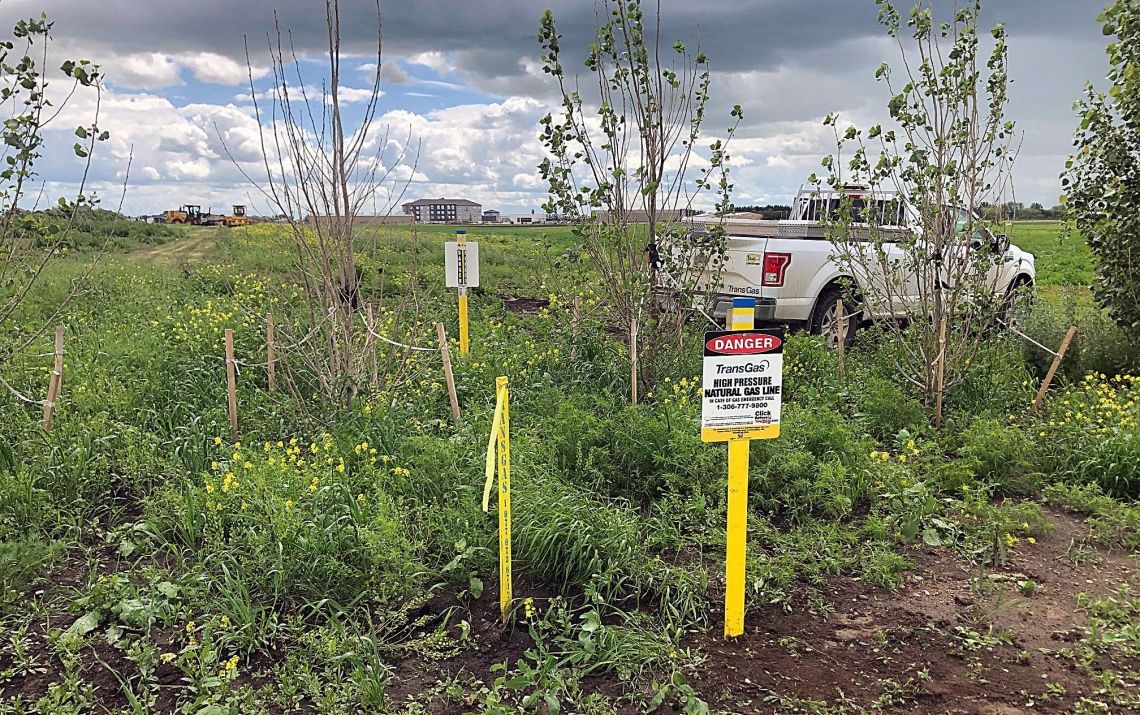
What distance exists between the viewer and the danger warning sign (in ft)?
10.7

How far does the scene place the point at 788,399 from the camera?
22.5 ft

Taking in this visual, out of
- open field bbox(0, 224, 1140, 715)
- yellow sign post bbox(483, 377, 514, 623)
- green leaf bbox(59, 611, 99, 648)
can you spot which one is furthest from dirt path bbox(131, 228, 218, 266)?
yellow sign post bbox(483, 377, 514, 623)

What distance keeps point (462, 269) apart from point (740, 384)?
5383mm

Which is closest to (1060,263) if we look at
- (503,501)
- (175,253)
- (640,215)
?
(640,215)

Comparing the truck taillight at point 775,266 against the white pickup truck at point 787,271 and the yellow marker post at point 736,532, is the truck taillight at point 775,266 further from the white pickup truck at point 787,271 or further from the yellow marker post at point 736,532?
the yellow marker post at point 736,532

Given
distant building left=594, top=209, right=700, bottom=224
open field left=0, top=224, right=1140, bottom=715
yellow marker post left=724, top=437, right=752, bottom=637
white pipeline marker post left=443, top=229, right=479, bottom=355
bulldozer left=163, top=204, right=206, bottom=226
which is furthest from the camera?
bulldozer left=163, top=204, right=206, bottom=226

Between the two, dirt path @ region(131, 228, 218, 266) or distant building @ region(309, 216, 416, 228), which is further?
dirt path @ region(131, 228, 218, 266)

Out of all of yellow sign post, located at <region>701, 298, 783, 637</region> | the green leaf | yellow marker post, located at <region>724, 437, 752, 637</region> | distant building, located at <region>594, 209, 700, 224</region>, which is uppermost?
distant building, located at <region>594, 209, 700, 224</region>

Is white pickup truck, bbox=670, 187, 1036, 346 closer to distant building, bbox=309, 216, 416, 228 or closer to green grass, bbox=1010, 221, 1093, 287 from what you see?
distant building, bbox=309, 216, 416, 228

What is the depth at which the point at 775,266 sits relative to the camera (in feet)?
28.7

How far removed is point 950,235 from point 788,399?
71.1 inches

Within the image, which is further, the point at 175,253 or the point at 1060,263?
the point at 175,253

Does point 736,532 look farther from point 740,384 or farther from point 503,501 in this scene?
point 503,501

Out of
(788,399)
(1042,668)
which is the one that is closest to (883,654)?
(1042,668)
